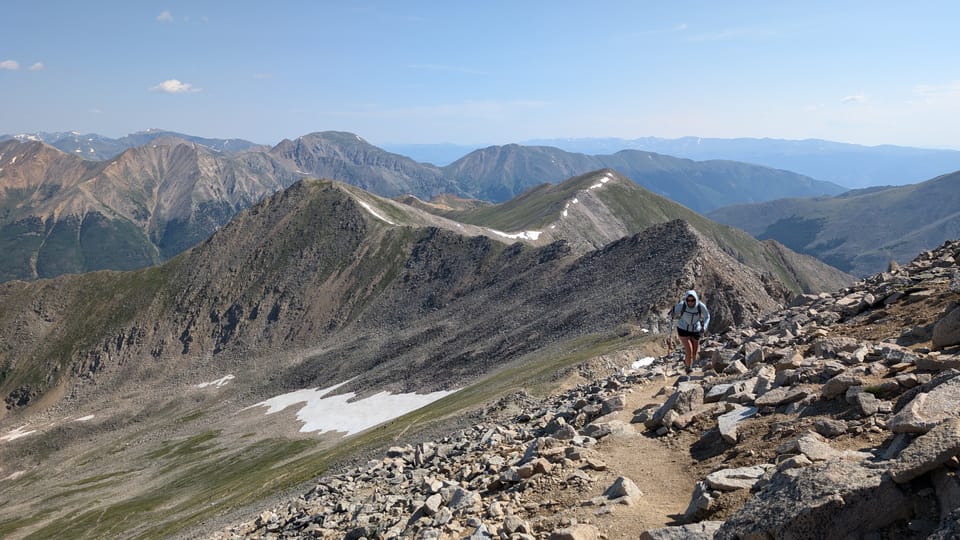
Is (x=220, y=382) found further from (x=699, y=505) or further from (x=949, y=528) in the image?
(x=949, y=528)

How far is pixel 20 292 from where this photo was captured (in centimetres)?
17775

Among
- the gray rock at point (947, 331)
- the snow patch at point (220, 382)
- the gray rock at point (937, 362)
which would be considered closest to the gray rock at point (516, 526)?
the gray rock at point (937, 362)

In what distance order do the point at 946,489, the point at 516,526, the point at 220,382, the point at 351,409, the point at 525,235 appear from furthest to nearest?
the point at 525,235
the point at 220,382
the point at 351,409
the point at 516,526
the point at 946,489

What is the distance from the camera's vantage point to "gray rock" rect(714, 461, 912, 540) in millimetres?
8414

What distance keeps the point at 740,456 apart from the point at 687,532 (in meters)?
3.65

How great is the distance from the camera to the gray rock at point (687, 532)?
34.0ft

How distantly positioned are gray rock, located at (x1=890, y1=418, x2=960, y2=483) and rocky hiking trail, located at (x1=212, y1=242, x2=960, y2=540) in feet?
0.08

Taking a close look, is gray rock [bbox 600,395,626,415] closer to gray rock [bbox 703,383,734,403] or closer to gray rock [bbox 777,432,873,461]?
gray rock [bbox 703,383,734,403]

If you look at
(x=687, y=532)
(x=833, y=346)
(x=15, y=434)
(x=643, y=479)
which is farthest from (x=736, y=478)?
(x=15, y=434)

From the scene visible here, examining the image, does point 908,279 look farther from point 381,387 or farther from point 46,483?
point 46,483

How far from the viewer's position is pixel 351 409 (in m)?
85.5

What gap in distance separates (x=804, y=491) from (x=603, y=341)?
57.8 metres

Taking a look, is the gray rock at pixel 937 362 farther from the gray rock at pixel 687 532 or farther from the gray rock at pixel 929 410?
the gray rock at pixel 687 532

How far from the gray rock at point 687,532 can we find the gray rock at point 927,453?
123 inches
